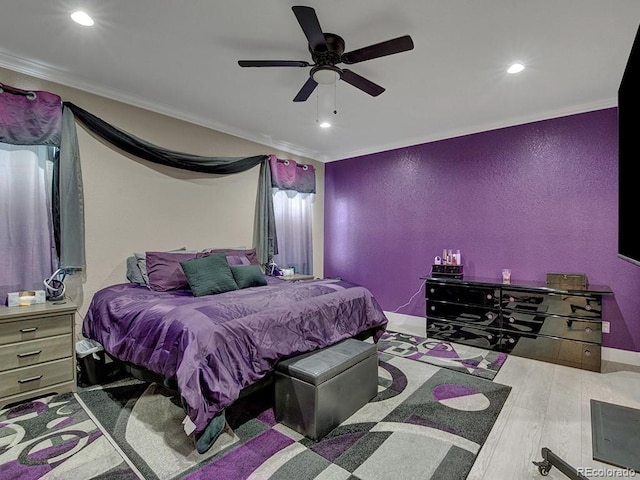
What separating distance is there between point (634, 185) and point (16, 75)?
416 centimetres

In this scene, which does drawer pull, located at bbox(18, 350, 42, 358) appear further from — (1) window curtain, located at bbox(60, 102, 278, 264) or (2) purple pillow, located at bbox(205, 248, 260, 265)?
(2) purple pillow, located at bbox(205, 248, 260, 265)

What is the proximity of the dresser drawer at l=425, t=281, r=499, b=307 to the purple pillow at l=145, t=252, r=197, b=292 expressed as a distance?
2.74 m

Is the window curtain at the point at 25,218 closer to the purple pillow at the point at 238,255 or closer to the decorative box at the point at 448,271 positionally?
the purple pillow at the point at 238,255

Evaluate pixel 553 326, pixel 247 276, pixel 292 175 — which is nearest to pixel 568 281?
pixel 553 326

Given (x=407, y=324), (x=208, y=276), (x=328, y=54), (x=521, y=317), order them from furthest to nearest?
(x=407, y=324) → (x=521, y=317) → (x=208, y=276) → (x=328, y=54)

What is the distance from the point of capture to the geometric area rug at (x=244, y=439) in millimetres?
1747

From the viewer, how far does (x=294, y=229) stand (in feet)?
16.5

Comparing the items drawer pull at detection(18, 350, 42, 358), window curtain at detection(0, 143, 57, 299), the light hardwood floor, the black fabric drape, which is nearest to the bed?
drawer pull at detection(18, 350, 42, 358)

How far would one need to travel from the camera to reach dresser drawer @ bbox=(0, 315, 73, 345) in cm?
228

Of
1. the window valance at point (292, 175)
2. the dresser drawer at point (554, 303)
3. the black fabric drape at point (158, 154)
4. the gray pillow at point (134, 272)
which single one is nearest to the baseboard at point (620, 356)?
the dresser drawer at point (554, 303)

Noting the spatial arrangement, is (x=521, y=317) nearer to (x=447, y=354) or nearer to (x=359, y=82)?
(x=447, y=354)

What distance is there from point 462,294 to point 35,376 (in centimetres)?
393

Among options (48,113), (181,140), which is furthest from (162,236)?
(48,113)

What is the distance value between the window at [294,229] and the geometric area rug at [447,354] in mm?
1721
